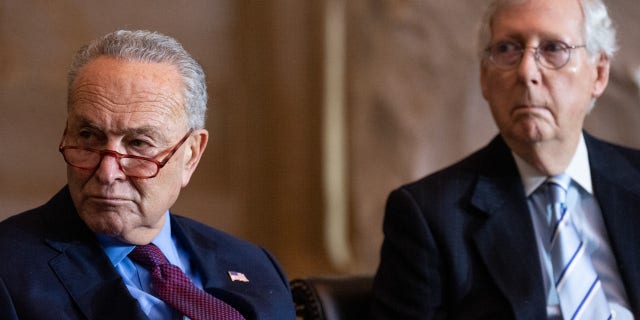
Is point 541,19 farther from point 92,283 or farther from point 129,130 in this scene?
point 92,283

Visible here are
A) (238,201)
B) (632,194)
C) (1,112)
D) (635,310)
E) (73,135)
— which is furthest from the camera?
(238,201)

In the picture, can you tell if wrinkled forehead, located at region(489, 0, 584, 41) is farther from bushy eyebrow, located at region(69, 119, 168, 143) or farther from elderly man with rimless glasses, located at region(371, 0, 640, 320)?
bushy eyebrow, located at region(69, 119, 168, 143)

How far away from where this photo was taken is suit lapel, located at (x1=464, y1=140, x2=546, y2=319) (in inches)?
103

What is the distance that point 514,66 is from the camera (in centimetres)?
281

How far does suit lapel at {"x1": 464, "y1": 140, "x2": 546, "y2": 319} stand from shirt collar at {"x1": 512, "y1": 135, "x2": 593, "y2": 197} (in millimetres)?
27

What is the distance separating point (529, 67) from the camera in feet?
9.08

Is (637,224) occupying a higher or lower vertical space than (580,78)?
lower

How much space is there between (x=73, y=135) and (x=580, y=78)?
1.51m

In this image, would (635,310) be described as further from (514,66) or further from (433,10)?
(433,10)

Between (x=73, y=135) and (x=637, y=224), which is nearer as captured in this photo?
(x=73, y=135)

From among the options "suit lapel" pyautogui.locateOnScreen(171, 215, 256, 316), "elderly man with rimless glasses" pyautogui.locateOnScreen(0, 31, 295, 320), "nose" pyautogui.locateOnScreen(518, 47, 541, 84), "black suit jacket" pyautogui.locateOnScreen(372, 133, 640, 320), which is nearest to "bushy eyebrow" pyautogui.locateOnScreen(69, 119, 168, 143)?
"elderly man with rimless glasses" pyautogui.locateOnScreen(0, 31, 295, 320)

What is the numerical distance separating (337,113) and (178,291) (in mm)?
2162

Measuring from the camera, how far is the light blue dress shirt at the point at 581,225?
2695mm

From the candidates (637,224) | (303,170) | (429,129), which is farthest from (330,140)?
(637,224)
